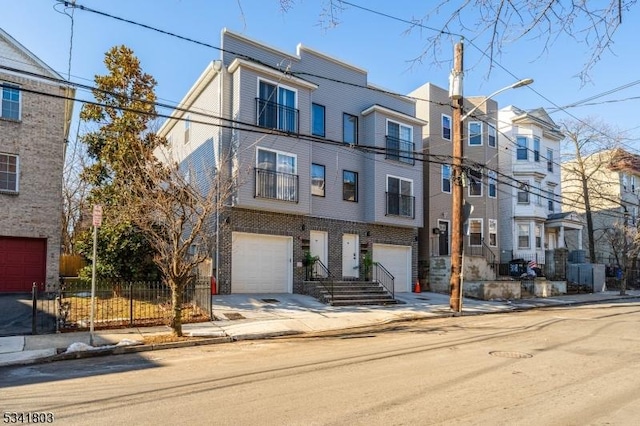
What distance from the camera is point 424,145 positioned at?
2803 centimetres

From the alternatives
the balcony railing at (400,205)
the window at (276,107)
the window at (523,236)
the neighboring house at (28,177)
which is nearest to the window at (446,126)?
the balcony railing at (400,205)

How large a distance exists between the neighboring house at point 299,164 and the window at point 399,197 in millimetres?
53

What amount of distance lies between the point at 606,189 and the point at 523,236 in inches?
627

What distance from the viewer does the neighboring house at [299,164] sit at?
18.6m

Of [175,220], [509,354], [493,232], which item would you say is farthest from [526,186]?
[175,220]

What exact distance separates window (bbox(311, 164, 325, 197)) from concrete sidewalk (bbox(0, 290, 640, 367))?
494cm

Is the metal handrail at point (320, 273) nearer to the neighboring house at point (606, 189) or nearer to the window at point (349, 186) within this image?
the window at point (349, 186)

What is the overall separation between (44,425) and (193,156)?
1759 cm

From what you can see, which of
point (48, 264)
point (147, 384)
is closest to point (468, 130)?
point (48, 264)

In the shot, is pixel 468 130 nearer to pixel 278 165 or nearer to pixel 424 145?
pixel 424 145

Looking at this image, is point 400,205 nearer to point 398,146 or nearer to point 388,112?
point 398,146

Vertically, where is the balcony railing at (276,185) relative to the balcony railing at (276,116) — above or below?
below

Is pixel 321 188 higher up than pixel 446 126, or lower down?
lower down

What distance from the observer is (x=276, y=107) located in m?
19.6
